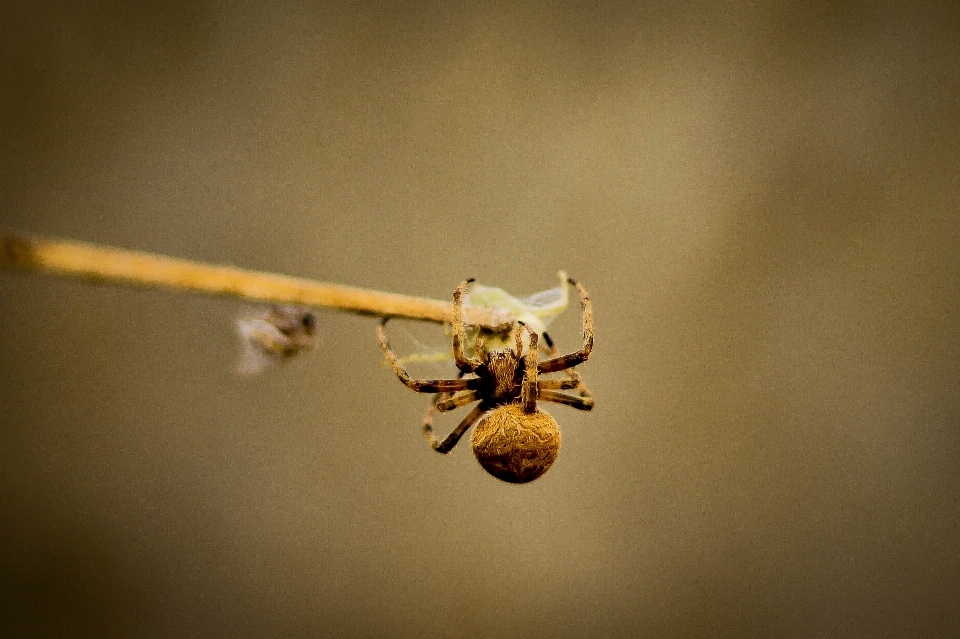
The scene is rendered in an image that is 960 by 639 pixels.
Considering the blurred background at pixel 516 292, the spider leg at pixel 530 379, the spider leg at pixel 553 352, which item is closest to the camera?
the spider leg at pixel 530 379

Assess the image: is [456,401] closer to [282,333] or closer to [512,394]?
[512,394]

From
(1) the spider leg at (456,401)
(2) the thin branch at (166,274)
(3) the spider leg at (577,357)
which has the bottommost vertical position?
(2) the thin branch at (166,274)

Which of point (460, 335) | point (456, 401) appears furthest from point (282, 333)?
point (456, 401)

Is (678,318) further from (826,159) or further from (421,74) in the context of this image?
A: (421,74)

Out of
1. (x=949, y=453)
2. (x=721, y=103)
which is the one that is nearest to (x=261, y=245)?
(x=721, y=103)

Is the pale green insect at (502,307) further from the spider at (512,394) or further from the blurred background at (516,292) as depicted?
the blurred background at (516,292)

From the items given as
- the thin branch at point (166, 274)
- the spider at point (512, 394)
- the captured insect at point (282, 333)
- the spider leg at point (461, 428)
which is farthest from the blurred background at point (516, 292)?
the thin branch at point (166, 274)
